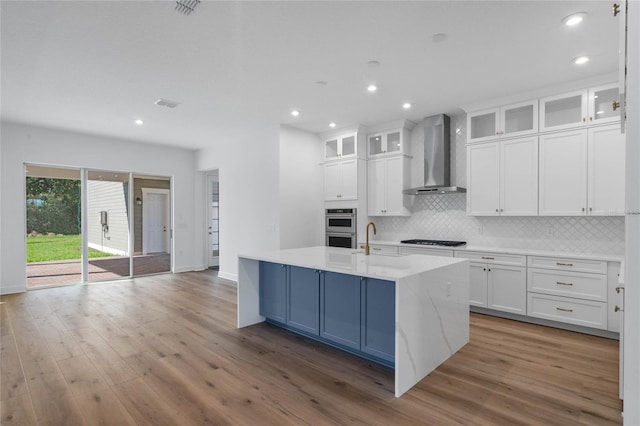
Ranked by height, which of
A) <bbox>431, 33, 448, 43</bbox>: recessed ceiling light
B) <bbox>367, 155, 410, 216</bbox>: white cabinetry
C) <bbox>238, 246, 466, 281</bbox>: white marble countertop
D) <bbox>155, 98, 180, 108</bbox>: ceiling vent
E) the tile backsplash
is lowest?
<bbox>238, 246, 466, 281</bbox>: white marble countertop

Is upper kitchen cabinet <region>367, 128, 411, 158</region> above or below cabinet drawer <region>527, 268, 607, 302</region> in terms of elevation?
above

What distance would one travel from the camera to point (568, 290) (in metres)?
3.68

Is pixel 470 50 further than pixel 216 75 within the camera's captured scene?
No

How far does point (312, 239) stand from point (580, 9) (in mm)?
4578

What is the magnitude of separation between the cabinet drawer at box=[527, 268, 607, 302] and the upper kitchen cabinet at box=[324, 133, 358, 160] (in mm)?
3080

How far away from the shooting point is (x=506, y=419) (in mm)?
2113

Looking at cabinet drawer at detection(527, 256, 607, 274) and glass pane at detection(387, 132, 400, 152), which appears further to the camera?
glass pane at detection(387, 132, 400, 152)

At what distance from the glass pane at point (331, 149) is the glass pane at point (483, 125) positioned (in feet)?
7.38

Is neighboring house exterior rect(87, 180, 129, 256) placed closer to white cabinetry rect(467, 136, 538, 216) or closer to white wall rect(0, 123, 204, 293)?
white wall rect(0, 123, 204, 293)

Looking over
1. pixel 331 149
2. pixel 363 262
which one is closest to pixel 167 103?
pixel 331 149

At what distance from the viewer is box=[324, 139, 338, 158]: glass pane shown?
19.7 feet

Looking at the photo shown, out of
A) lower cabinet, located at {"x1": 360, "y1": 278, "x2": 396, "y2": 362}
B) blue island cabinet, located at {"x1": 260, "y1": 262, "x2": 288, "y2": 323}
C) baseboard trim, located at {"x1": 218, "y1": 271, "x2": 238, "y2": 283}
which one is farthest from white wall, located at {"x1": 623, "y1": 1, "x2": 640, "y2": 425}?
baseboard trim, located at {"x1": 218, "y1": 271, "x2": 238, "y2": 283}

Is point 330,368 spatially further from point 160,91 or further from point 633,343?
point 160,91

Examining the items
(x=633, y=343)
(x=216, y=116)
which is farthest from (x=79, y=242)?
(x=633, y=343)
